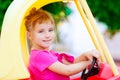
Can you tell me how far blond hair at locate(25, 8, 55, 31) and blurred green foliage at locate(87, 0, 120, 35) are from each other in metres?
4.85

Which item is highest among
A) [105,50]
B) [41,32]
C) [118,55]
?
[41,32]

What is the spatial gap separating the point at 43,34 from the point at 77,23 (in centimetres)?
766

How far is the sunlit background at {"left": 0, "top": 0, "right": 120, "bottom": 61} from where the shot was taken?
7.32 meters

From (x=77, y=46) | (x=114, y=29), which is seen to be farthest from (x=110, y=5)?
(x=77, y=46)

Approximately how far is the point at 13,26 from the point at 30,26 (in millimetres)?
426

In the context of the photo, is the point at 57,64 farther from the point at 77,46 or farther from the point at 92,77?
the point at 77,46

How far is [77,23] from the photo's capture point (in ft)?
38.8

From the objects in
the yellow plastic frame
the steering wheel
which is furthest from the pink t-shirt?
the yellow plastic frame

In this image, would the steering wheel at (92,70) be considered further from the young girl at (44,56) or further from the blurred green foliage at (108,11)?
the blurred green foliage at (108,11)

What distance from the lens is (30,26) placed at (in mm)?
4262

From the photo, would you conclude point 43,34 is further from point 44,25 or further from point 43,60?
point 43,60

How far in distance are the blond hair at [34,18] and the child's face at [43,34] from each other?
0.03 metres

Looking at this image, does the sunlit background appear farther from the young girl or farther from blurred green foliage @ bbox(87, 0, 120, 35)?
the young girl

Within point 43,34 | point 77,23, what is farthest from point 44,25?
point 77,23
